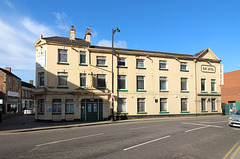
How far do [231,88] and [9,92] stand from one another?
212 feet

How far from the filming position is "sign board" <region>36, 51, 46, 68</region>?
22.6m

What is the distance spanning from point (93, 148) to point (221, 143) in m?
6.34

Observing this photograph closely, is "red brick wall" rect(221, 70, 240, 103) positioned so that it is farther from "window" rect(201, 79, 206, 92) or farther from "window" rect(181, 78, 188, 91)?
"window" rect(181, 78, 188, 91)

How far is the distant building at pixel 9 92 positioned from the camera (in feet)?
134

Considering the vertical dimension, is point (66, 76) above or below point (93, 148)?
above

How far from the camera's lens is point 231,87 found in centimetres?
6319

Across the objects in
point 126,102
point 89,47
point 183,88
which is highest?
point 89,47

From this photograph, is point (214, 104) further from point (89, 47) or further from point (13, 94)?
point (13, 94)

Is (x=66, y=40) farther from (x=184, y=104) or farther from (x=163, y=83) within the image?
(x=184, y=104)

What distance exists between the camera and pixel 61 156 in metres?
7.20

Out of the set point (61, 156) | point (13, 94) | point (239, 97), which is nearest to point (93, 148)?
point (61, 156)

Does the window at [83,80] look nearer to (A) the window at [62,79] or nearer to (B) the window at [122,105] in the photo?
(A) the window at [62,79]

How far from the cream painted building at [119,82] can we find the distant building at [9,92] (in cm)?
2186

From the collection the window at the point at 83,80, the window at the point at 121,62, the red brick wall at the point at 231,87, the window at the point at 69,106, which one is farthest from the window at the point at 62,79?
the red brick wall at the point at 231,87
